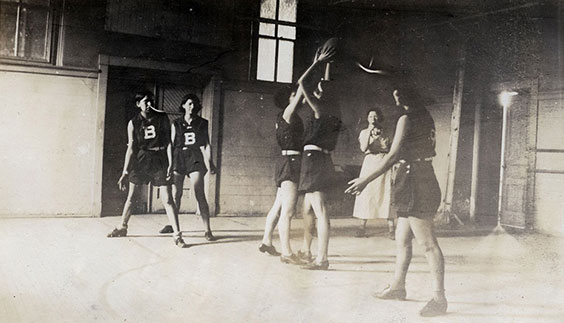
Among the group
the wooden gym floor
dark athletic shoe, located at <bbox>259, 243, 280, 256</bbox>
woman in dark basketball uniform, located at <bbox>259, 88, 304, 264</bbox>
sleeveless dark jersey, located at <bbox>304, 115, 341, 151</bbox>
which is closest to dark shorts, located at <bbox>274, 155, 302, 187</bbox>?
woman in dark basketball uniform, located at <bbox>259, 88, 304, 264</bbox>

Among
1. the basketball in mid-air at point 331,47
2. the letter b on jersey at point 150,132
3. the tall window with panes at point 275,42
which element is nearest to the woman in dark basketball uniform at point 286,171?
the tall window with panes at point 275,42

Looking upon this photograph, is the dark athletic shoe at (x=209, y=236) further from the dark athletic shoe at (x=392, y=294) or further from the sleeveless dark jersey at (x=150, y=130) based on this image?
the dark athletic shoe at (x=392, y=294)

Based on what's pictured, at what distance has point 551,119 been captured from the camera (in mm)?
2293

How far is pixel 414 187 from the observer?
198cm

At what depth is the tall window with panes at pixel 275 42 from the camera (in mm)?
1982

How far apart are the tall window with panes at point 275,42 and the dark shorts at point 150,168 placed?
24.7 inches

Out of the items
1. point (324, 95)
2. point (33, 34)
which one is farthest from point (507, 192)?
point (33, 34)

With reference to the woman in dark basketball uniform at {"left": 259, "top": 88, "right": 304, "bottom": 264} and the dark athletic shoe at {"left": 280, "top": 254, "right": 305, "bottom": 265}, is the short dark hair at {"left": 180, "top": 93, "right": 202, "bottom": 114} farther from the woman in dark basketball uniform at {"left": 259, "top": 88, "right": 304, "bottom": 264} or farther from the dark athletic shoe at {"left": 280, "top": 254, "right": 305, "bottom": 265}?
the dark athletic shoe at {"left": 280, "top": 254, "right": 305, "bottom": 265}

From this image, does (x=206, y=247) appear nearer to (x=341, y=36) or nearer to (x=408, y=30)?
(x=341, y=36)

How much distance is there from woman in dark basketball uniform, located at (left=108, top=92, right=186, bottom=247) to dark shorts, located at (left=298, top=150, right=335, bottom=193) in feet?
2.20

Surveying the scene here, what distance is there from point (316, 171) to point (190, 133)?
0.65m

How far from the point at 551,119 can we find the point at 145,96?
2231 millimetres

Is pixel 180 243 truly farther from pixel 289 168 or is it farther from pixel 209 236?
pixel 289 168

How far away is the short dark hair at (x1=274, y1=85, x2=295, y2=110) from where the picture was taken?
2.00 meters
